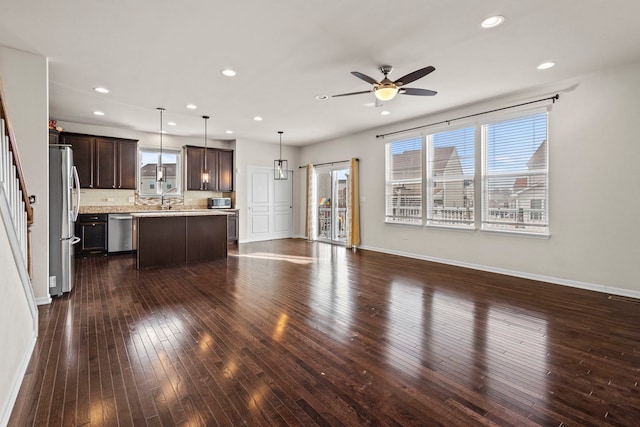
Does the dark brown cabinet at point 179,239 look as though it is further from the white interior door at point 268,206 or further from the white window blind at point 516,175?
the white window blind at point 516,175

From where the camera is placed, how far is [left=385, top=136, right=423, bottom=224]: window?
632cm

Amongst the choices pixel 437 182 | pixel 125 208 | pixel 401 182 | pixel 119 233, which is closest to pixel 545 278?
pixel 437 182

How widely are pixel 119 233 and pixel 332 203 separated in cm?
511

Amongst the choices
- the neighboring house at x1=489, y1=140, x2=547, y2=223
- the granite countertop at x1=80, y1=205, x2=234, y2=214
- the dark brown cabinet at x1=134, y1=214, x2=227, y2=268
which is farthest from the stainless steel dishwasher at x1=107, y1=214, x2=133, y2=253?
the neighboring house at x1=489, y1=140, x2=547, y2=223

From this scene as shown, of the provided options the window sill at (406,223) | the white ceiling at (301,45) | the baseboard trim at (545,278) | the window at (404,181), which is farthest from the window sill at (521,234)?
the white ceiling at (301,45)

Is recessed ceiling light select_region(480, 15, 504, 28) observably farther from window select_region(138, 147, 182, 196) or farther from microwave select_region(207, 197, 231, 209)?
window select_region(138, 147, 182, 196)

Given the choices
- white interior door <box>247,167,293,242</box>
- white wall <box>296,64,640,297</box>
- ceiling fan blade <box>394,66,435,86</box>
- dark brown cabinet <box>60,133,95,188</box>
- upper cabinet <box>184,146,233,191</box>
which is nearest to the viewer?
ceiling fan blade <box>394,66,435,86</box>

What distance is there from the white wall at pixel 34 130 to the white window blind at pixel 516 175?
20.3ft

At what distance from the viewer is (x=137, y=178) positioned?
7.37 m

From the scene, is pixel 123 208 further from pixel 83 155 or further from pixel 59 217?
pixel 59 217

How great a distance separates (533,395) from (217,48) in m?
4.11

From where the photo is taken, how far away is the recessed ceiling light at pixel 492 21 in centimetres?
279

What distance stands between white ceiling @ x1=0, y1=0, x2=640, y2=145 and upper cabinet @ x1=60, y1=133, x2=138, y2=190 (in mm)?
1539

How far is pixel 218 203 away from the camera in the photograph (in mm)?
8211
